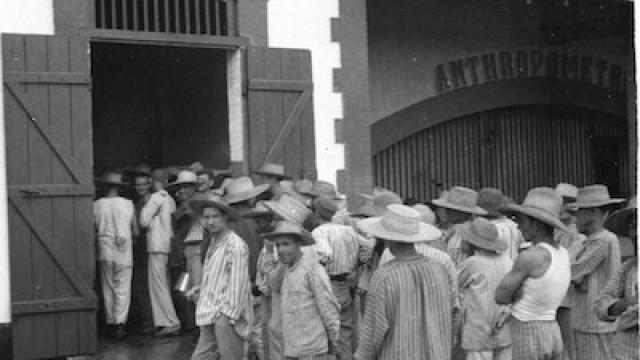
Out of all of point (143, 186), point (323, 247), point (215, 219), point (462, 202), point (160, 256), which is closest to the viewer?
point (215, 219)

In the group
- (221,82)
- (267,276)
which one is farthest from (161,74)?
(267,276)

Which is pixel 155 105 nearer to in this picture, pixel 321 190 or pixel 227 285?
pixel 321 190

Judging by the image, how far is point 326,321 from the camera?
309 inches

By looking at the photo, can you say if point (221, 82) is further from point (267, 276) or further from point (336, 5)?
point (267, 276)

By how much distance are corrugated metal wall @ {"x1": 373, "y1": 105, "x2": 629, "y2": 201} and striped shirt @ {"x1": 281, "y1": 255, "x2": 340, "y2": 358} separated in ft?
27.3

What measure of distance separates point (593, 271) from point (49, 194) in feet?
15.1

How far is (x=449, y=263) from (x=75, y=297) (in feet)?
13.5

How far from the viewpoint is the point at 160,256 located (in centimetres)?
1245

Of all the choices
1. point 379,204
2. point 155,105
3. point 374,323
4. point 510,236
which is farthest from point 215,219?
point 155,105

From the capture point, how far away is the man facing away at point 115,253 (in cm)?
1216

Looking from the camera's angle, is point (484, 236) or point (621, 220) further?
point (484, 236)

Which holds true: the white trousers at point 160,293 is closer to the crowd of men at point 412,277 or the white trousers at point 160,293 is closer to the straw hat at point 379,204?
the crowd of men at point 412,277

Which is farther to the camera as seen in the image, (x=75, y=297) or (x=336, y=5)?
(x=336, y=5)

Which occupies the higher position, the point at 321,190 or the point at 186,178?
the point at 186,178
